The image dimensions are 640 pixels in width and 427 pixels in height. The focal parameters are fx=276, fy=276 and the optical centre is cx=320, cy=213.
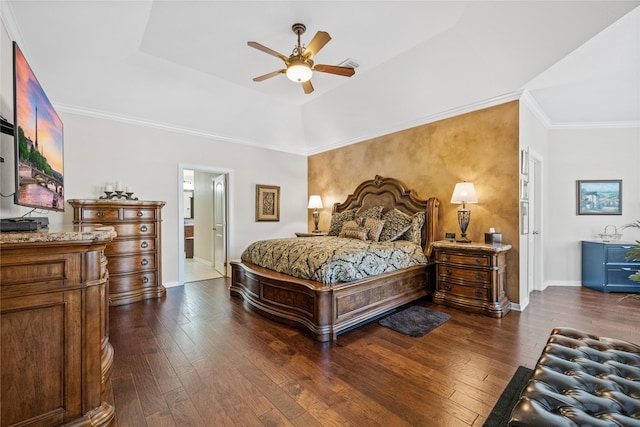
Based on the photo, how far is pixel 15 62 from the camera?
1.41m

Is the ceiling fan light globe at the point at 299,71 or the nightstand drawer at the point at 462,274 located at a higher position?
the ceiling fan light globe at the point at 299,71

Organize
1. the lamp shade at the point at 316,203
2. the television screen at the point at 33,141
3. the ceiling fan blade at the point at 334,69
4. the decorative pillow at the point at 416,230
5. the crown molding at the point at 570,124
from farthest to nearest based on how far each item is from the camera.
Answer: the lamp shade at the point at 316,203 → the decorative pillow at the point at 416,230 → the crown molding at the point at 570,124 → the ceiling fan blade at the point at 334,69 → the television screen at the point at 33,141

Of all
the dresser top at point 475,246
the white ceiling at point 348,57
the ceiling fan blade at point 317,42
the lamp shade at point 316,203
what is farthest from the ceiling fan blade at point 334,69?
the lamp shade at point 316,203

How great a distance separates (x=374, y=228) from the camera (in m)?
4.36

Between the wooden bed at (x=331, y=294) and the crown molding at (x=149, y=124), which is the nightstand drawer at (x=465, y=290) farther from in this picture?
the crown molding at (x=149, y=124)

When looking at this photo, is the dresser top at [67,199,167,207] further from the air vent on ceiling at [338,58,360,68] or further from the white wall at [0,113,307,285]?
the air vent on ceiling at [338,58,360,68]

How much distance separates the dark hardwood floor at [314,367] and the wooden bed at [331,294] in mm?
144

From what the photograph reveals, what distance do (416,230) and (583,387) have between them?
3018 millimetres

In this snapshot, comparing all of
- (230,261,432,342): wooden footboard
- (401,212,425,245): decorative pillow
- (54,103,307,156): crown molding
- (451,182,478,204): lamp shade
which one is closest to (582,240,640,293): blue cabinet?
(451,182,478,204): lamp shade

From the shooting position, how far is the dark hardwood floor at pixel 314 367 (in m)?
1.71

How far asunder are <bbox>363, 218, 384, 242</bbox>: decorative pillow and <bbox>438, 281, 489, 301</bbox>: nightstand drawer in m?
1.12

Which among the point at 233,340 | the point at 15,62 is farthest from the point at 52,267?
the point at 233,340

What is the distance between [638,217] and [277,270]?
587 cm

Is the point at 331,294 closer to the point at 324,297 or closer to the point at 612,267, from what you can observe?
the point at 324,297
